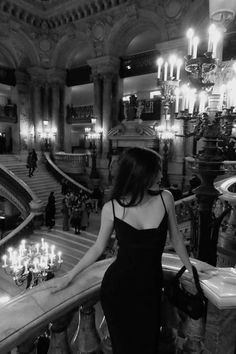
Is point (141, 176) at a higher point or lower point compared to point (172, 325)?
higher

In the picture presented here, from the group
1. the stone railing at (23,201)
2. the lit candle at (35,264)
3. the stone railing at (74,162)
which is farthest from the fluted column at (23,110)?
the lit candle at (35,264)

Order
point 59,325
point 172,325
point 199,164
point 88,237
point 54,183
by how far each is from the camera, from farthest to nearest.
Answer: point 54,183, point 88,237, point 199,164, point 172,325, point 59,325

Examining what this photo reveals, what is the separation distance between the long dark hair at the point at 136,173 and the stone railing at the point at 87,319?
→ 0.58 meters

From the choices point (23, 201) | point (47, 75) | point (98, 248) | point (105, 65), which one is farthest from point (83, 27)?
point (98, 248)

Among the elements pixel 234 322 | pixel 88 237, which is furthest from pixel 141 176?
pixel 88 237

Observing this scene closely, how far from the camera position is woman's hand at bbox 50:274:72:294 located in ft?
5.06

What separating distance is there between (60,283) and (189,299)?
77 cm

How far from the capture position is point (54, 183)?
54.7ft

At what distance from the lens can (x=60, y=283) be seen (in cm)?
158

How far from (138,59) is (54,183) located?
10.0 meters

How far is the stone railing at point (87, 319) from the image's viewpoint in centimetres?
129

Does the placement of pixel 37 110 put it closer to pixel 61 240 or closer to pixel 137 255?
pixel 61 240

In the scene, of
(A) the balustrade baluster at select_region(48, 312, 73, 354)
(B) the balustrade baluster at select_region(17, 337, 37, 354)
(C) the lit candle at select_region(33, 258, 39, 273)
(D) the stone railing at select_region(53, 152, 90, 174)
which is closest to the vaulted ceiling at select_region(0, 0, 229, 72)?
(D) the stone railing at select_region(53, 152, 90, 174)

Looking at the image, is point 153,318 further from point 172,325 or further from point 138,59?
point 138,59
